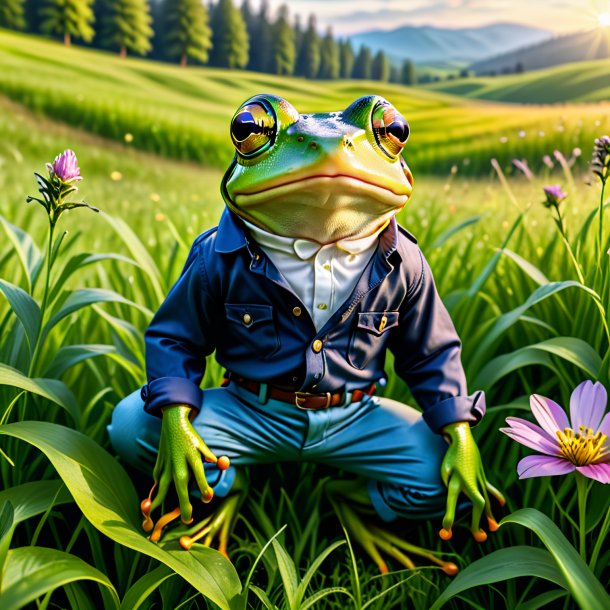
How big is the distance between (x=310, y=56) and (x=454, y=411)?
5302 millimetres

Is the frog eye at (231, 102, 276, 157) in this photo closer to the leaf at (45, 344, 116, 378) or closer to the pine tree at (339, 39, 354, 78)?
the leaf at (45, 344, 116, 378)

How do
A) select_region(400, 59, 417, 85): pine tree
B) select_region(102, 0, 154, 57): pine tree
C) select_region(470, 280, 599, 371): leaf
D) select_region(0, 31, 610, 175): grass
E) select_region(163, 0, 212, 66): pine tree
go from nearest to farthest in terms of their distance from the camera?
select_region(470, 280, 599, 371): leaf < select_region(0, 31, 610, 175): grass < select_region(102, 0, 154, 57): pine tree < select_region(163, 0, 212, 66): pine tree < select_region(400, 59, 417, 85): pine tree

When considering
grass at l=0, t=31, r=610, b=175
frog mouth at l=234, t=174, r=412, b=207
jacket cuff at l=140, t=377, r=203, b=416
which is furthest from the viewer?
grass at l=0, t=31, r=610, b=175

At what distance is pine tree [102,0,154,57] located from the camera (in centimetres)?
531

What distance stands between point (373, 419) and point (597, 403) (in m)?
0.46

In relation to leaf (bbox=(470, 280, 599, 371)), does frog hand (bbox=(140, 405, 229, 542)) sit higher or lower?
lower

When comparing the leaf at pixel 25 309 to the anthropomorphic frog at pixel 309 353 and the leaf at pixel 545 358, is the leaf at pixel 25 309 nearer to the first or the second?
the anthropomorphic frog at pixel 309 353

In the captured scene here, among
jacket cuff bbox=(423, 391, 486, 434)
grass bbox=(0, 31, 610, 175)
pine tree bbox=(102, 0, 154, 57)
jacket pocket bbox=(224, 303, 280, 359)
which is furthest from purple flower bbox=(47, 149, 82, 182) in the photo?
pine tree bbox=(102, 0, 154, 57)

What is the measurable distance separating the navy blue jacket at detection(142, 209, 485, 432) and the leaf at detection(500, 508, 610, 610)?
0.89 ft

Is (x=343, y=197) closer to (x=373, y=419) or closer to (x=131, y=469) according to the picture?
(x=373, y=419)

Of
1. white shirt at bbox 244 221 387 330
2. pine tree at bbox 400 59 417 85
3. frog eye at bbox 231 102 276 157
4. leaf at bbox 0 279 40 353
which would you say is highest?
pine tree at bbox 400 59 417 85

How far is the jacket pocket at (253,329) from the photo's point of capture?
59.7 inches

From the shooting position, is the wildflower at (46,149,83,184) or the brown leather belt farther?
the brown leather belt

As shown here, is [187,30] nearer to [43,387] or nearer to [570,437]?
[43,387]
